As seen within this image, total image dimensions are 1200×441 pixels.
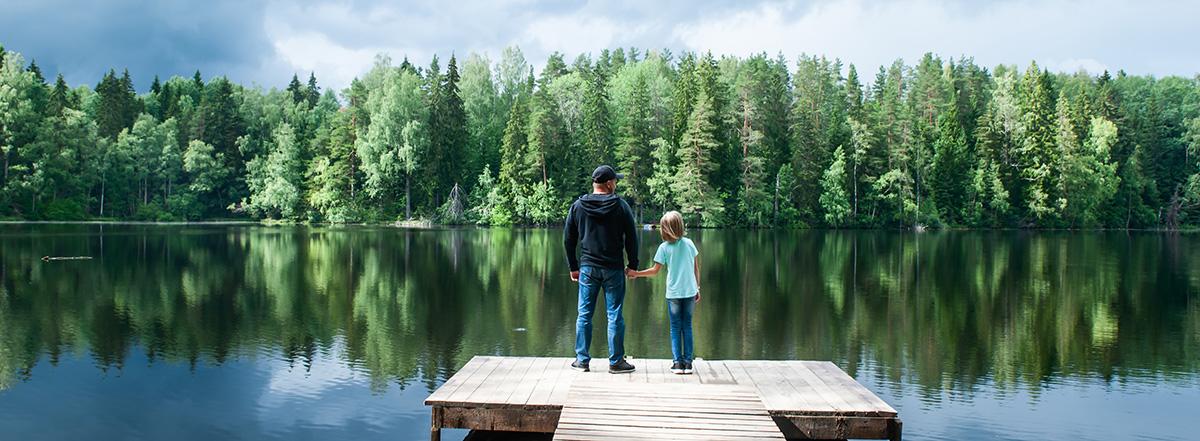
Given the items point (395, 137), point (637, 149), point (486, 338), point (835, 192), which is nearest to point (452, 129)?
point (395, 137)

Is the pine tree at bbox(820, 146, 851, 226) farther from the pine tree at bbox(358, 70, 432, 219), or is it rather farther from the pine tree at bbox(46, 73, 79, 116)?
the pine tree at bbox(46, 73, 79, 116)

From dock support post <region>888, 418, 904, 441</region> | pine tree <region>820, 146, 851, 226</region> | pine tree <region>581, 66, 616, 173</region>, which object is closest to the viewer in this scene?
dock support post <region>888, 418, 904, 441</region>

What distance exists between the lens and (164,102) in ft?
286

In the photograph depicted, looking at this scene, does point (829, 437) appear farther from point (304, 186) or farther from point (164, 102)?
point (164, 102)

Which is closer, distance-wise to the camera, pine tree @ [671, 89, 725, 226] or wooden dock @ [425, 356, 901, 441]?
wooden dock @ [425, 356, 901, 441]

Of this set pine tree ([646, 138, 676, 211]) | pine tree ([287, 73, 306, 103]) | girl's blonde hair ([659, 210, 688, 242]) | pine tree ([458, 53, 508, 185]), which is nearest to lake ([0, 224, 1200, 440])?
girl's blonde hair ([659, 210, 688, 242])

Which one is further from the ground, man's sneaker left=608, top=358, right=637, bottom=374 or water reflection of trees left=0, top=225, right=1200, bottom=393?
man's sneaker left=608, top=358, right=637, bottom=374

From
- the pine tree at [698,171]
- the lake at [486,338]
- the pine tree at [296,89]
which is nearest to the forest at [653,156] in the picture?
the pine tree at [698,171]

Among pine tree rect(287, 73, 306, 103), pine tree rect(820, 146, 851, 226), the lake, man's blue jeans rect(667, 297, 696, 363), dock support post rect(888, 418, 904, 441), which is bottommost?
the lake

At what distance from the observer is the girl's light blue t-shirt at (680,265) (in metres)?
8.11

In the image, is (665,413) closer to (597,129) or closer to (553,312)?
(553,312)

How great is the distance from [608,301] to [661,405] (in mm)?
1572

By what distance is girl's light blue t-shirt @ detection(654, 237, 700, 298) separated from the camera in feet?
26.6

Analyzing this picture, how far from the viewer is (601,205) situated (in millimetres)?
7996
